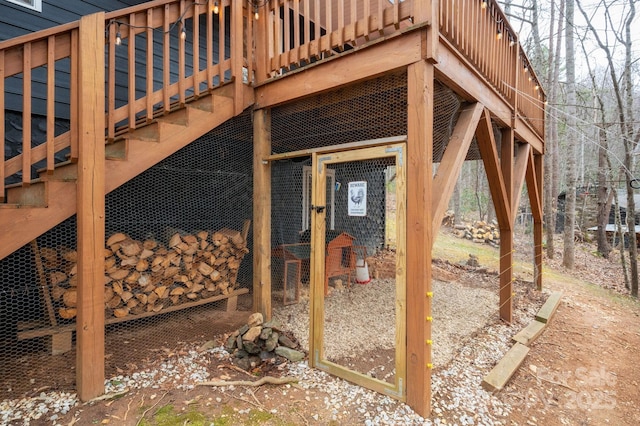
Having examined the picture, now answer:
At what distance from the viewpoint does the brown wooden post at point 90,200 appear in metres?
2.18

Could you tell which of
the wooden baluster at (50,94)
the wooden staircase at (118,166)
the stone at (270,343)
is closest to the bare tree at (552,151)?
the stone at (270,343)

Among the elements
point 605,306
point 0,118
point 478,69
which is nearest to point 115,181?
point 0,118

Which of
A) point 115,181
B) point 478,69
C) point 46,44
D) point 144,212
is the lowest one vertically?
point 144,212

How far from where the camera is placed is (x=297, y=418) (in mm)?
2176

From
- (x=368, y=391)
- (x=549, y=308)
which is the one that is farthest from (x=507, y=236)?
(x=368, y=391)

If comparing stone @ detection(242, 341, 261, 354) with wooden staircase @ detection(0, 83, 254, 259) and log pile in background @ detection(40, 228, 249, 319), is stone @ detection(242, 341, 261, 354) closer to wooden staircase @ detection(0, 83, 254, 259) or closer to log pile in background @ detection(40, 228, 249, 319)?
log pile in background @ detection(40, 228, 249, 319)

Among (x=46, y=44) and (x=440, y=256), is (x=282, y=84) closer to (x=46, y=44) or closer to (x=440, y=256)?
(x=46, y=44)

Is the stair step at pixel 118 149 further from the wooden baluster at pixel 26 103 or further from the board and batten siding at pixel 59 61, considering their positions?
the board and batten siding at pixel 59 61

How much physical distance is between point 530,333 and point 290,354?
2.79 meters

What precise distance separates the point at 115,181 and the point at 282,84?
165 cm

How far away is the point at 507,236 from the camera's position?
400 cm

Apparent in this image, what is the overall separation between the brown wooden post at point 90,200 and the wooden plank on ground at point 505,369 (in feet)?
9.93

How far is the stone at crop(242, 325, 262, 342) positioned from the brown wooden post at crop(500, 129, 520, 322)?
309 cm

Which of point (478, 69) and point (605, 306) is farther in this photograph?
point (605, 306)
